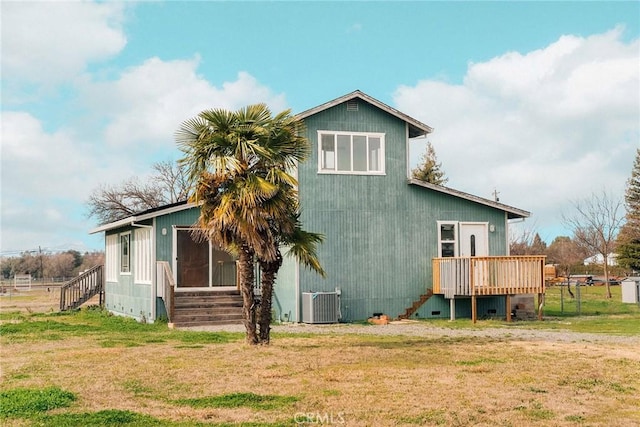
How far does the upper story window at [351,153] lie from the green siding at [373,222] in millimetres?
177

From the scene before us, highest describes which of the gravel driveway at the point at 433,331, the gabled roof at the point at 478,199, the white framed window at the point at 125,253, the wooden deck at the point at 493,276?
the gabled roof at the point at 478,199

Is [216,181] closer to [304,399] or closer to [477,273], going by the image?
[304,399]

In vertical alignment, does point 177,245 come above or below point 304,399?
above

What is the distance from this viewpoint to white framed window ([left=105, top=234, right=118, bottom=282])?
89.7ft

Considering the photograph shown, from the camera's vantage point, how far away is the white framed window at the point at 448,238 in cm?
2373

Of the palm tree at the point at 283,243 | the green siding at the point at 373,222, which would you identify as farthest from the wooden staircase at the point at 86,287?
the palm tree at the point at 283,243

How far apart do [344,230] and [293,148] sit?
814 cm

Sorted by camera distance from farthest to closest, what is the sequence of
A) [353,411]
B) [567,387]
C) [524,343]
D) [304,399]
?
[524,343], [567,387], [304,399], [353,411]

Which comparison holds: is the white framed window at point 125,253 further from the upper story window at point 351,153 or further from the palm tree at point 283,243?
the palm tree at point 283,243

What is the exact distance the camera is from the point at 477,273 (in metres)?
22.0

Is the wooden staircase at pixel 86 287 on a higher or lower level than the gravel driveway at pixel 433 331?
higher

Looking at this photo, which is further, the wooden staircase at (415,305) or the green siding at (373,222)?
the wooden staircase at (415,305)

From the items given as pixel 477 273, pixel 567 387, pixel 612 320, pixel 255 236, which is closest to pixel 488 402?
pixel 567 387

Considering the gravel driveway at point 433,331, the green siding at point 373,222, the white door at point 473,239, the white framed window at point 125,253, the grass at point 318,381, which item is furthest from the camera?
the white framed window at point 125,253
